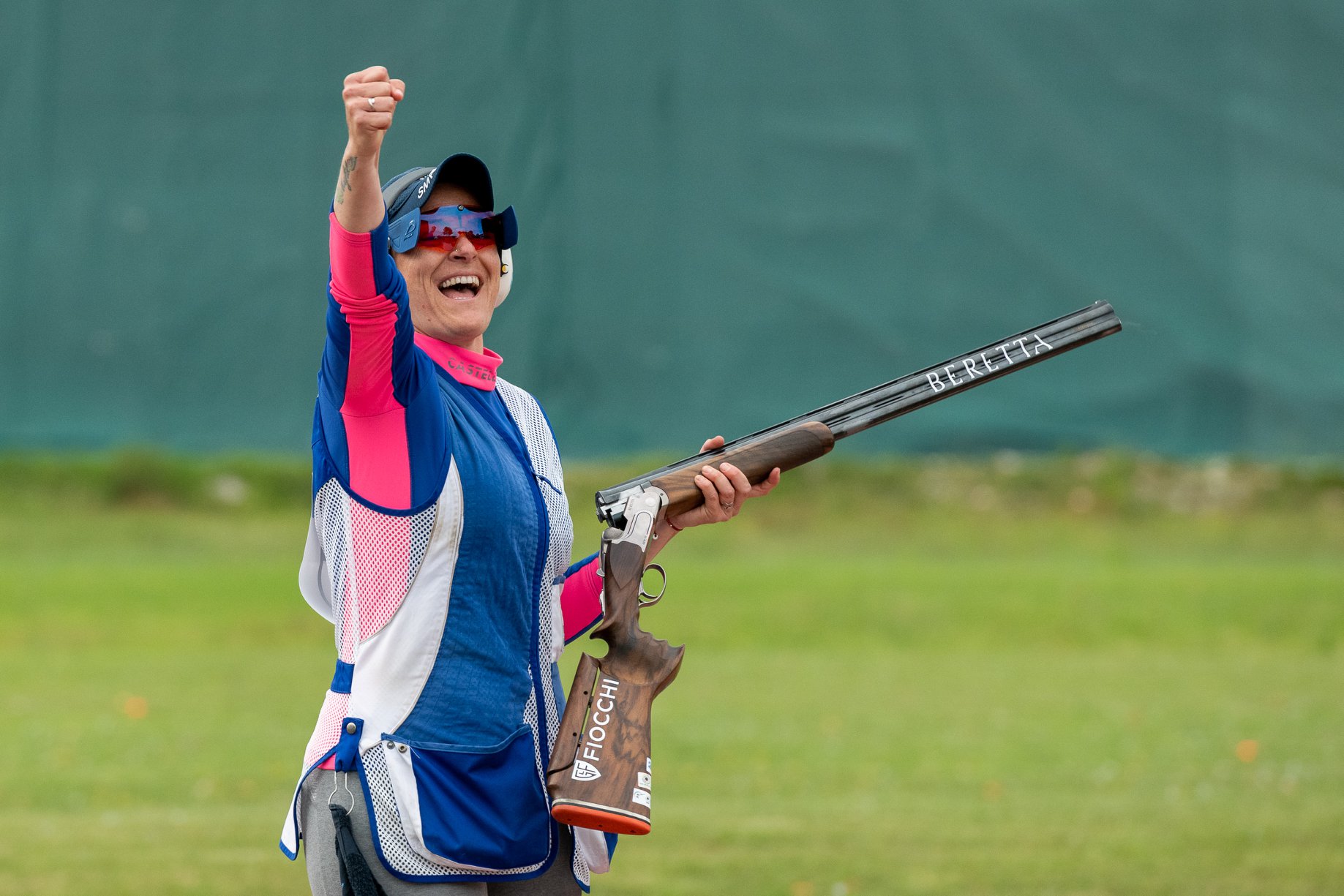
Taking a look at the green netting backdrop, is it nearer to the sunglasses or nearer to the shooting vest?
the sunglasses

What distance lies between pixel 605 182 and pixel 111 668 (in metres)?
4.38

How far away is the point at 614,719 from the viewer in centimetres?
285

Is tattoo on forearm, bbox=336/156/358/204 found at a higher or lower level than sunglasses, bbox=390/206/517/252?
lower

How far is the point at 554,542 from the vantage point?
9.64ft

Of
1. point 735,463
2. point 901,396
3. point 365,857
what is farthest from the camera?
point 901,396

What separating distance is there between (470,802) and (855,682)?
20.0 ft

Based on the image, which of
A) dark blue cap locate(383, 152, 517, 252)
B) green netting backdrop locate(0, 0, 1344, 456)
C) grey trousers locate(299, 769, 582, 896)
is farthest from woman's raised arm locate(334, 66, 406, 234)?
green netting backdrop locate(0, 0, 1344, 456)

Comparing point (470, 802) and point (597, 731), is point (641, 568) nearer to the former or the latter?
point (597, 731)

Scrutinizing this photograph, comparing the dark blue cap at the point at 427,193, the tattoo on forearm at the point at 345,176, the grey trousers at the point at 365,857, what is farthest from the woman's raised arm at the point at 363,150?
the grey trousers at the point at 365,857

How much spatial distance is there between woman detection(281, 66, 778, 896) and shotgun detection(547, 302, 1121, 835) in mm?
96

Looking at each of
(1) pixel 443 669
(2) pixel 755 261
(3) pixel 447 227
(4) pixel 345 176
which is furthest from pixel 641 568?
(2) pixel 755 261

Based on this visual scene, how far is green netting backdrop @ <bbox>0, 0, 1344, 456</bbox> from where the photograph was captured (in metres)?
10.6

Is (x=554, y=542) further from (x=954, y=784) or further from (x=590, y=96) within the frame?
(x=590, y=96)

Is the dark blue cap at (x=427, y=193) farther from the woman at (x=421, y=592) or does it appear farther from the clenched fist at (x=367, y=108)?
→ the clenched fist at (x=367, y=108)
